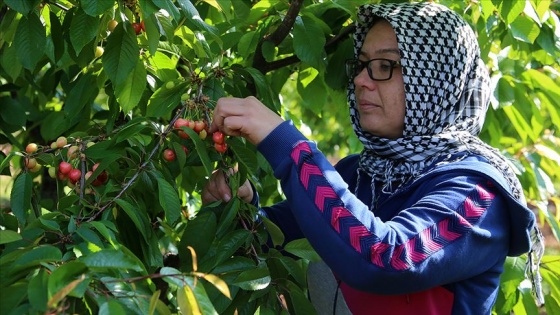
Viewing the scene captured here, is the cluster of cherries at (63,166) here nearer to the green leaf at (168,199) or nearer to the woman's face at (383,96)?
the green leaf at (168,199)

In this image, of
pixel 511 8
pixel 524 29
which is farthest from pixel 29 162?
pixel 524 29

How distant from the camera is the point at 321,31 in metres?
2.50

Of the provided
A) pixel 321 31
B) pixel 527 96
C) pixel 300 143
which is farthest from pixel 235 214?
pixel 527 96

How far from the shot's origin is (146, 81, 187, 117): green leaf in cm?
224

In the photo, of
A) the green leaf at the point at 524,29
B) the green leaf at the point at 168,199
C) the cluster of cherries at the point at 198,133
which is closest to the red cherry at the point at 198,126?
the cluster of cherries at the point at 198,133

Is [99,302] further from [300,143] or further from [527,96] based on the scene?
[527,96]

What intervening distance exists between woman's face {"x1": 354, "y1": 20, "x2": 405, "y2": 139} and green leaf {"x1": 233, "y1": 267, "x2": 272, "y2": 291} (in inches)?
24.2

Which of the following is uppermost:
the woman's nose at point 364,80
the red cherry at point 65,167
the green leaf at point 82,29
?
the green leaf at point 82,29

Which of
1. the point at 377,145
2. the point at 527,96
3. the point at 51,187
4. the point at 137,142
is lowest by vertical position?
the point at 51,187

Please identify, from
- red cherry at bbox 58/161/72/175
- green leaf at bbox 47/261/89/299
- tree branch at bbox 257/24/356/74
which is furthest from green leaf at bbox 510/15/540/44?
green leaf at bbox 47/261/89/299

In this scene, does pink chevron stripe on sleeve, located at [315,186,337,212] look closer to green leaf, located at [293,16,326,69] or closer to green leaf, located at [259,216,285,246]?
green leaf, located at [259,216,285,246]

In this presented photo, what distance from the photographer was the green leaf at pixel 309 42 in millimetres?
2473

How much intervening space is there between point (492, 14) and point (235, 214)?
1265 millimetres

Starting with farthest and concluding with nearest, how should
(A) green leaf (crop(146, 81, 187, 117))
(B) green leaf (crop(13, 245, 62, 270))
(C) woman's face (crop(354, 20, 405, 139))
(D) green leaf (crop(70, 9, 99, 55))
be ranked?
1. (C) woman's face (crop(354, 20, 405, 139))
2. (A) green leaf (crop(146, 81, 187, 117))
3. (D) green leaf (crop(70, 9, 99, 55))
4. (B) green leaf (crop(13, 245, 62, 270))
